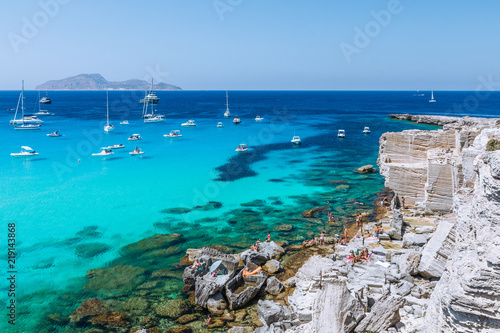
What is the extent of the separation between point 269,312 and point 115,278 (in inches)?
353

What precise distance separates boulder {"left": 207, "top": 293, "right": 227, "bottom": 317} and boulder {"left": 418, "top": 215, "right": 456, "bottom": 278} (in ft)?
28.4

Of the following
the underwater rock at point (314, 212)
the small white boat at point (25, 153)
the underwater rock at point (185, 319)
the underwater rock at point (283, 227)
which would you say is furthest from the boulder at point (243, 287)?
the small white boat at point (25, 153)

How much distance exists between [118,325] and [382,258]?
1287 centimetres

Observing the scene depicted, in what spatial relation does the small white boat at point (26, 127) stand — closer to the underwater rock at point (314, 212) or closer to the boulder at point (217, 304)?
the underwater rock at point (314, 212)

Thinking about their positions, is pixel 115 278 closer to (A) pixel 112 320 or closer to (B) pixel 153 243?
(A) pixel 112 320

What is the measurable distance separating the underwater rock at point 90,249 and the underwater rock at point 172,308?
25.2 ft

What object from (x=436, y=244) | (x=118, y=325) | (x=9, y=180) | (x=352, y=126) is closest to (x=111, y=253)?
(x=118, y=325)

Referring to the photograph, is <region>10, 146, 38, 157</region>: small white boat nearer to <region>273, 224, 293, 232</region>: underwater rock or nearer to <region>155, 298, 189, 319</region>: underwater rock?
<region>273, 224, 293, 232</region>: underwater rock

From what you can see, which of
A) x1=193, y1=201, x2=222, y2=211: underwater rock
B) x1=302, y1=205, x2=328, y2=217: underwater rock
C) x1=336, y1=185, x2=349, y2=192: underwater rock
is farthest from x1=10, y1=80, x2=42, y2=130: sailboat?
x1=302, y1=205, x2=328, y2=217: underwater rock

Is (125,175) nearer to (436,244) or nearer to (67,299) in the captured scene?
(67,299)

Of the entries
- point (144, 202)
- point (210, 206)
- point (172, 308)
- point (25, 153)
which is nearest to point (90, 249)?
point (144, 202)

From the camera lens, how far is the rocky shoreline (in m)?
7.54

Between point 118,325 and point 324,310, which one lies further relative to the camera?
point 118,325

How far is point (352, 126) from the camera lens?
3196 inches
